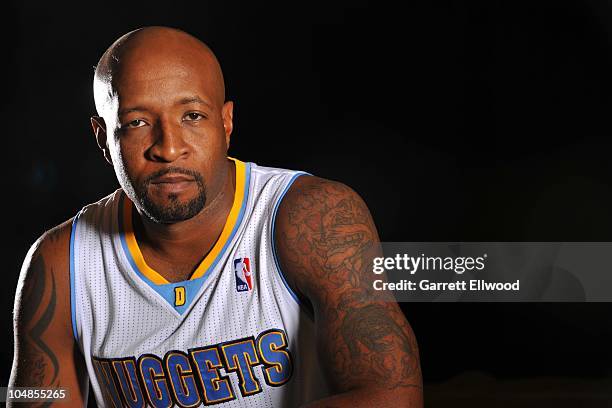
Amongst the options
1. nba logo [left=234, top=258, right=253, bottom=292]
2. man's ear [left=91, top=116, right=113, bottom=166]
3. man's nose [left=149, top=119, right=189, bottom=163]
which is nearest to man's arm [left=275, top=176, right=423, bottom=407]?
nba logo [left=234, top=258, right=253, bottom=292]

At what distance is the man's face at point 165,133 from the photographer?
5.63 ft

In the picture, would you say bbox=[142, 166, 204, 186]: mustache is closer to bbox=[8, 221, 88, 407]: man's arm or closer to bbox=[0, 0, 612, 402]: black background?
bbox=[8, 221, 88, 407]: man's arm

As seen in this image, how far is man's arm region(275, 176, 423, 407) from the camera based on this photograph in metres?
1.57

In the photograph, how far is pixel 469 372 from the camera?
283 cm

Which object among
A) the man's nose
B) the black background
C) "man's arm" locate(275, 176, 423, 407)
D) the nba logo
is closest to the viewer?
"man's arm" locate(275, 176, 423, 407)

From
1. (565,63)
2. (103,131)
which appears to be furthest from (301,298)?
(565,63)

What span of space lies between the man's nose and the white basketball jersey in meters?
0.23

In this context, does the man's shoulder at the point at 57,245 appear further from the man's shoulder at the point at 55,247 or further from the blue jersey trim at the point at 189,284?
the blue jersey trim at the point at 189,284

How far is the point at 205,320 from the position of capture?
5.95 ft

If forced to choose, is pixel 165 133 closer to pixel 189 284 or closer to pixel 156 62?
pixel 156 62

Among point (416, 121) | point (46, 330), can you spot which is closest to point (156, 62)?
point (46, 330)

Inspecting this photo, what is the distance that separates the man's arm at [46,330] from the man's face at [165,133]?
12.6 inches

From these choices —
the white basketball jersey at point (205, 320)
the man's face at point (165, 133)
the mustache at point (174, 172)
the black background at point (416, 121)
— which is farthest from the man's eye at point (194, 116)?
the black background at point (416, 121)

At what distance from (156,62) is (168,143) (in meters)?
0.18
